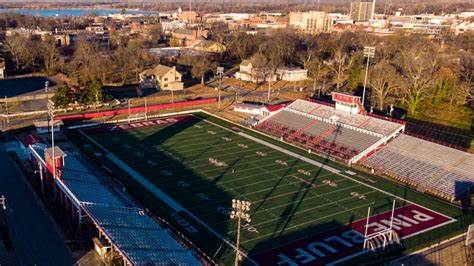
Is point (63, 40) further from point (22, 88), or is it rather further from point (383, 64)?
point (383, 64)

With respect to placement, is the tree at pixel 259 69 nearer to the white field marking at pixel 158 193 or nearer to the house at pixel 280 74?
the house at pixel 280 74

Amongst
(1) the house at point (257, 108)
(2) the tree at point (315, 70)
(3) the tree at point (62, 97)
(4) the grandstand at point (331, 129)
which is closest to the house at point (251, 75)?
(2) the tree at point (315, 70)

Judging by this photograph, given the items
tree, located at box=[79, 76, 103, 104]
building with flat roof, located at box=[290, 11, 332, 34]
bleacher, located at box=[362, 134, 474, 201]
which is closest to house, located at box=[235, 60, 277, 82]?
tree, located at box=[79, 76, 103, 104]

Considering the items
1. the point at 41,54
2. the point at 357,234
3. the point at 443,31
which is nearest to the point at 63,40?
the point at 41,54

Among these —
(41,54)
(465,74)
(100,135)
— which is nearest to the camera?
(100,135)

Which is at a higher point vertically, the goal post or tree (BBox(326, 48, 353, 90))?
tree (BBox(326, 48, 353, 90))

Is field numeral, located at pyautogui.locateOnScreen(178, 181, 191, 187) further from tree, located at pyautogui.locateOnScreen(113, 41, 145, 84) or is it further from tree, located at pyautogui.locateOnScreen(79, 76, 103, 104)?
tree, located at pyautogui.locateOnScreen(113, 41, 145, 84)
